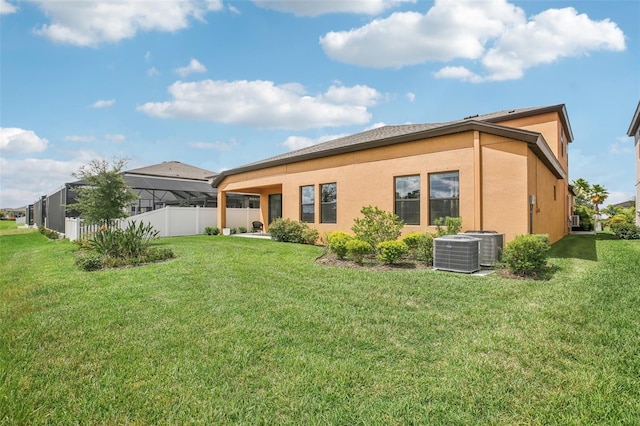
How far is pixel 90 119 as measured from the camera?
46.7ft

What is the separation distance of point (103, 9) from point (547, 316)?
11.7 metres

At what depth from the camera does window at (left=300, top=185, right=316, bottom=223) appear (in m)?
14.9

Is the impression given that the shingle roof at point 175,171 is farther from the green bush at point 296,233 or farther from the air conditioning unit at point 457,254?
the air conditioning unit at point 457,254

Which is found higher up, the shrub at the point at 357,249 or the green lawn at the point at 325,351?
the shrub at the point at 357,249

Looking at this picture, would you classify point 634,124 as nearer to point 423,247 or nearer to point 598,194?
point 598,194

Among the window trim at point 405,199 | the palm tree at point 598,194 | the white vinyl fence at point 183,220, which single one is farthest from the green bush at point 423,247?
the palm tree at point 598,194

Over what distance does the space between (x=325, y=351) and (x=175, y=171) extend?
3254 centimetres

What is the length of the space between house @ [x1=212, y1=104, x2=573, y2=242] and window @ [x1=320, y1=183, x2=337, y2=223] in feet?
0.14

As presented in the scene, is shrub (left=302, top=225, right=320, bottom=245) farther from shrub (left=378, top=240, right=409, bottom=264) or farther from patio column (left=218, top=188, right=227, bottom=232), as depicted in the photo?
patio column (left=218, top=188, right=227, bottom=232)

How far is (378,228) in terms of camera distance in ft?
33.6

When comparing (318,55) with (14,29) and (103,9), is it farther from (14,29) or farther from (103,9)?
(14,29)

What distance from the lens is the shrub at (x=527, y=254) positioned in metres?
6.79

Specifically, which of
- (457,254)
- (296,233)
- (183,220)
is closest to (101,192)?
(183,220)

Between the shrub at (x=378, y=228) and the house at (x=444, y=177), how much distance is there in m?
0.94
